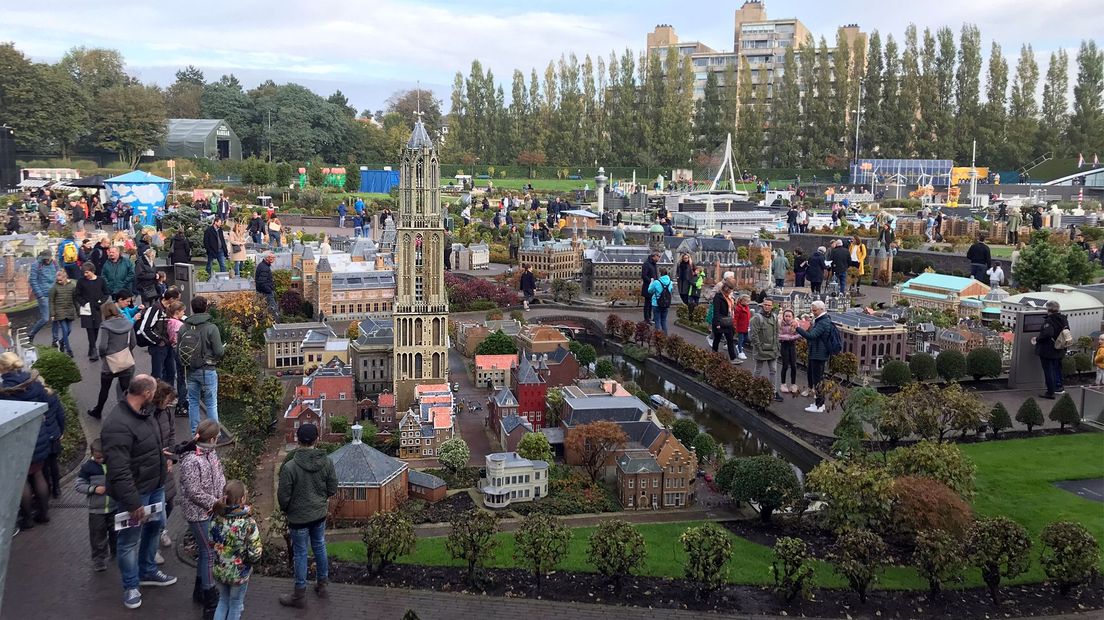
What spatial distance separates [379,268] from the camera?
28.5 m

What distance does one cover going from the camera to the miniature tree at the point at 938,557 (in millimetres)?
10836

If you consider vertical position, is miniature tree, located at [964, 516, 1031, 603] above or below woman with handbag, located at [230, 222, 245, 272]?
below

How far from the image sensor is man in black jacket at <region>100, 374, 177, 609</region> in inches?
328

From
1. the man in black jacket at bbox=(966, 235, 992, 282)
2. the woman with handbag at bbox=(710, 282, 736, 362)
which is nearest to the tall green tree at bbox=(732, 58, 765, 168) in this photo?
the man in black jacket at bbox=(966, 235, 992, 282)


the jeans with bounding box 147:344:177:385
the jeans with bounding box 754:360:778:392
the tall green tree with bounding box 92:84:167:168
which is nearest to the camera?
the jeans with bounding box 147:344:177:385

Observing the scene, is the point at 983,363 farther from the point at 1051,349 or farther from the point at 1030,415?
the point at 1030,415

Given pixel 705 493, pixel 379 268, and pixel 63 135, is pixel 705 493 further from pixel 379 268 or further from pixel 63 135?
pixel 63 135

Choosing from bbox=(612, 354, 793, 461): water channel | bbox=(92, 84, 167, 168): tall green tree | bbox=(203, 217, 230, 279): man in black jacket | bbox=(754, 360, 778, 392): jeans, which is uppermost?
bbox=(92, 84, 167, 168): tall green tree

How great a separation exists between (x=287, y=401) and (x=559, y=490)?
21.1ft

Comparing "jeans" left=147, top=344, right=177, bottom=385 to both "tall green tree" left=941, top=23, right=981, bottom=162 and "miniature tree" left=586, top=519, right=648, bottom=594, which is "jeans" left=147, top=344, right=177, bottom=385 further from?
"tall green tree" left=941, top=23, right=981, bottom=162

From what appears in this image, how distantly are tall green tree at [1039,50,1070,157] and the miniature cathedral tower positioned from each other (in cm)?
6971

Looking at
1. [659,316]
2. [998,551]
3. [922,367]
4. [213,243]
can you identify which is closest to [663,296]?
[659,316]

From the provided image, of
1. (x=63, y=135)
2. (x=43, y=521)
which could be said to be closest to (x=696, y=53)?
(x=63, y=135)

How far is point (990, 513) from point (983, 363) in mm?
7813
